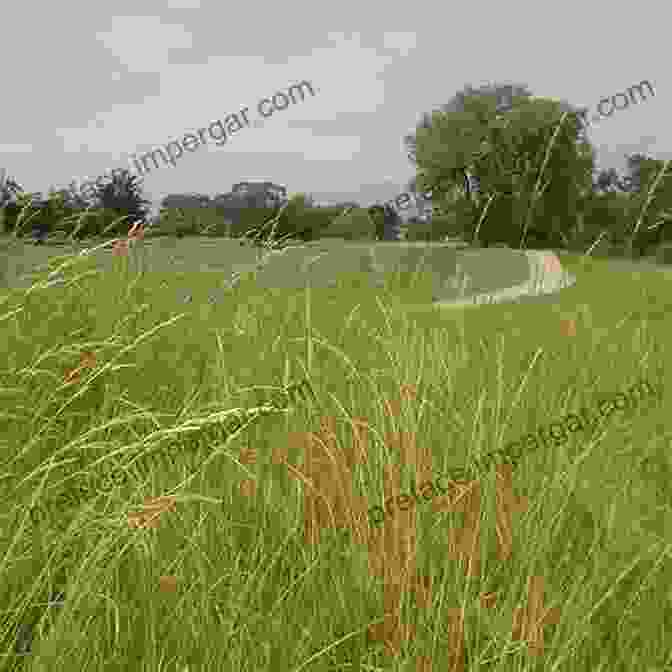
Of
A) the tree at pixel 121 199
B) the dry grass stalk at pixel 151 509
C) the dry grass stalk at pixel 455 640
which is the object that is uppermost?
the tree at pixel 121 199

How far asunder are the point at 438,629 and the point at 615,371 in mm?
2301

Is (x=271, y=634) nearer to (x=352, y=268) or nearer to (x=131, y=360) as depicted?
(x=131, y=360)

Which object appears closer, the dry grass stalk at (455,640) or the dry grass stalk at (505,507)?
the dry grass stalk at (455,640)

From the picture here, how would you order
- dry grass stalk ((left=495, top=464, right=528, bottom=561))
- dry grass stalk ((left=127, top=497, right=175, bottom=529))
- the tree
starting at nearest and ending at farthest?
dry grass stalk ((left=127, top=497, right=175, bottom=529))
dry grass stalk ((left=495, top=464, right=528, bottom=561))
the tree

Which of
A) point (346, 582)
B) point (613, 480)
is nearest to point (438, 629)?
point (346, 582)

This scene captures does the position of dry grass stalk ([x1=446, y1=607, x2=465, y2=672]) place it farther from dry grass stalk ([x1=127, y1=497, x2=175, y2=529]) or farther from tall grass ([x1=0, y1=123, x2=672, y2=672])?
dry grass stalk ([x1=127, y1=497, x2=175, y2=529])

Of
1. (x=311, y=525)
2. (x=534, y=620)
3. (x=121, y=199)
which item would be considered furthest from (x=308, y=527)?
(x=121, y=199)

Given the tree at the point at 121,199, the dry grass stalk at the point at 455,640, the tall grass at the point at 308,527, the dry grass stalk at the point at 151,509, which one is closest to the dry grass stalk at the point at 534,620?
the tall grass at the point at 308,527

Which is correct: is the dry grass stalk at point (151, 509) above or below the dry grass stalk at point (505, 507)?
above

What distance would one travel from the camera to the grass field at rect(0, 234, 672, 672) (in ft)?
4.76

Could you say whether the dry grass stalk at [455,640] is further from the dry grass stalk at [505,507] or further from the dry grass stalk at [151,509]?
the dry grass stalk at [151,509]

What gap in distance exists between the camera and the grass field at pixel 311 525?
4.76 ft

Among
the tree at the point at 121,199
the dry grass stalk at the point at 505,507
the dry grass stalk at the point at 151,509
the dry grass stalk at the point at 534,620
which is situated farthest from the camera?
the tree at the point at 121,199

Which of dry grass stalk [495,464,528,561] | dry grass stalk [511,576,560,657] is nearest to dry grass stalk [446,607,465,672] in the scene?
dry grass stalk [511,576,560,657]
